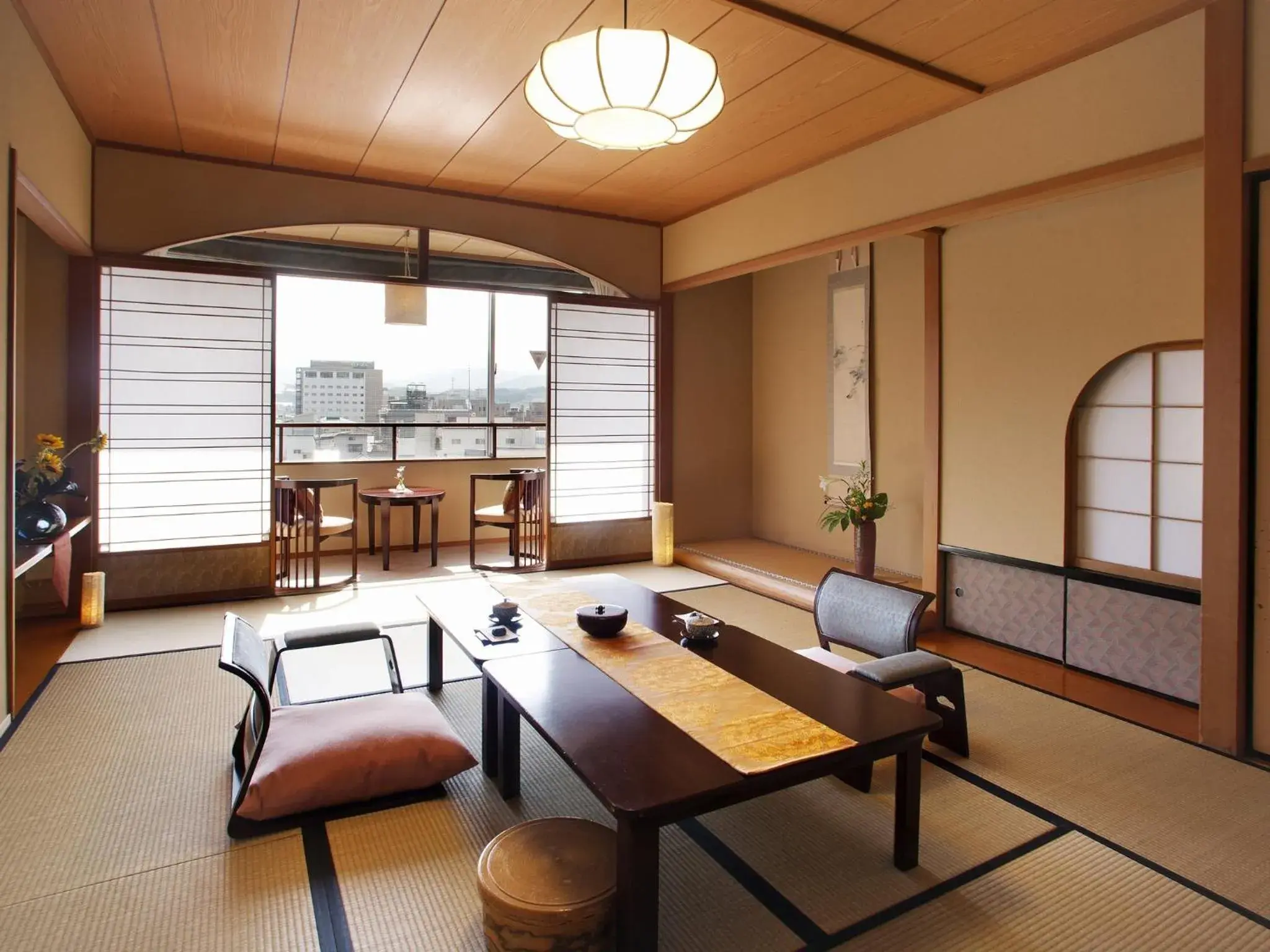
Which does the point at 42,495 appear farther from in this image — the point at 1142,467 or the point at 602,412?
the point at 1142,467

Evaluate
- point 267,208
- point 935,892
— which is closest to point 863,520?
point 935,892

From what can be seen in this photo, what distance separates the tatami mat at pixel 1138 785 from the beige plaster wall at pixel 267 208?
14.1 feet

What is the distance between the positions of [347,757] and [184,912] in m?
0.56

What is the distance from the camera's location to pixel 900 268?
5.41m

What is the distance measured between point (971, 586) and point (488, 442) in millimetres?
4891

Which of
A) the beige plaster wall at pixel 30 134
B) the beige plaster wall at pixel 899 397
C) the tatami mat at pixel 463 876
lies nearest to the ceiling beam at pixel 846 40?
the beige plaster wall at pixel 899 397

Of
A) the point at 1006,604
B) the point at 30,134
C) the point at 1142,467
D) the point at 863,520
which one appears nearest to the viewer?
the point at 30,134

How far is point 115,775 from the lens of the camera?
263 cm

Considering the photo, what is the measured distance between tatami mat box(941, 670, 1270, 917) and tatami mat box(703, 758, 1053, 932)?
23 centimetres

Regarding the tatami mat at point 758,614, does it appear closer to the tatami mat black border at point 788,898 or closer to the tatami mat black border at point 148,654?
the tatami mat black border at point 788,898

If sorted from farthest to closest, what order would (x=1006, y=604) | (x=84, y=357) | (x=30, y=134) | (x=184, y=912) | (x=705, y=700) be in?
(x=84, y=357) < (x=1006, y=604) < (x=30, y=134) < (x=705, y=700) < (x=184, y=912)

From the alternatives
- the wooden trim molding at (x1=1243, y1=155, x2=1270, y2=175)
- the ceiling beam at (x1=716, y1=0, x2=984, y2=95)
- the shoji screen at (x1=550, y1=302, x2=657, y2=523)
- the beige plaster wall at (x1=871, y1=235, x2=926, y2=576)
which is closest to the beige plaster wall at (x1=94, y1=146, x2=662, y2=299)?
the shoji screen at (x1=550, y1=302, x2=657, y2=523)

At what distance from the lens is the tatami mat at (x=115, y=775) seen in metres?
2.15

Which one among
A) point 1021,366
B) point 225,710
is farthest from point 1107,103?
point 225,710
